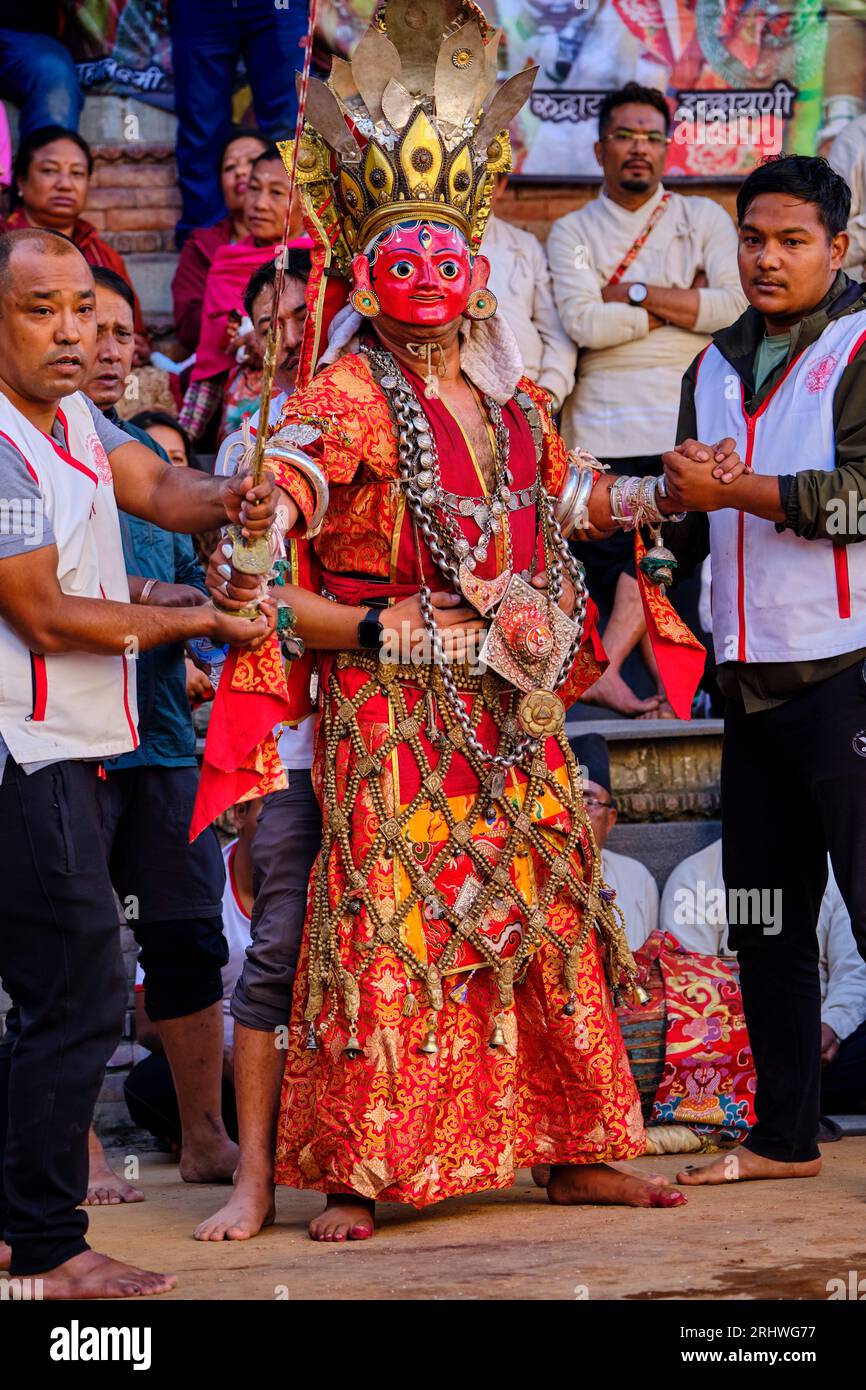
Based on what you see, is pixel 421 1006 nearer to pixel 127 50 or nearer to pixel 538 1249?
pixel 538 1249

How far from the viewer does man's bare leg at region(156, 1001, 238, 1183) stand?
4.92m

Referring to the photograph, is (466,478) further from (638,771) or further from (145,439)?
(638,771)

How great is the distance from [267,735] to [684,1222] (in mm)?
1401

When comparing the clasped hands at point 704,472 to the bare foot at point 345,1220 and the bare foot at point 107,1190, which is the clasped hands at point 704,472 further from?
the bare foot at point 107,1190

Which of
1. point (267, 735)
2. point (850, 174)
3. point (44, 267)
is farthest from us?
point (850, 174)

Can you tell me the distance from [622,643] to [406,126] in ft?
10.6

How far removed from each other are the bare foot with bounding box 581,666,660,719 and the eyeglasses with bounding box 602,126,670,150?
2.26 m

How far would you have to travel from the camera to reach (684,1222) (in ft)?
13.2

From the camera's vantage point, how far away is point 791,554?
4371mm

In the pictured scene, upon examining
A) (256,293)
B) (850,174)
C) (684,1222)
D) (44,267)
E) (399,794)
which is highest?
(850,174)

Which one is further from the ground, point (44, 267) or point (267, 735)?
point (44, 267)

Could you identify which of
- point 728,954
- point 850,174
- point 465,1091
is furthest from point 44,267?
point 850,174

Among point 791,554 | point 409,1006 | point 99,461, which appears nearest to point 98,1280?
point 409,1006

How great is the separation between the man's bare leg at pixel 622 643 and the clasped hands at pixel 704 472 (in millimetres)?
2937
